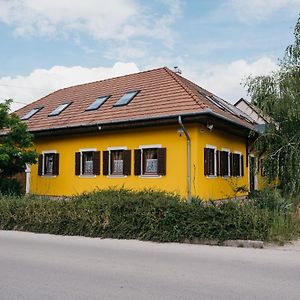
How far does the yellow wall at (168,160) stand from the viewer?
16.3m

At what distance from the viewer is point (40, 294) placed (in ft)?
18.3

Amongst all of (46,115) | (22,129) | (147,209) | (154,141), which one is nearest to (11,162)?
(22,129)

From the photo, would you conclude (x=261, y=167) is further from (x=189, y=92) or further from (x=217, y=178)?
(x=189, y=92)

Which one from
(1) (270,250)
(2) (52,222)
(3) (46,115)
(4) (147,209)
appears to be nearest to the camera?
(1) (270,250)

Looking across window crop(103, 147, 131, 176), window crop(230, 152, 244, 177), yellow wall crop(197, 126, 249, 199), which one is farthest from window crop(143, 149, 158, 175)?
window crop(230, 152, 244, 177)

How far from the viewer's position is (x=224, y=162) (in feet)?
62.0

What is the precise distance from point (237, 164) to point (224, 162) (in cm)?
209

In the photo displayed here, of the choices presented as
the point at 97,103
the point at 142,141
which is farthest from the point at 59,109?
the point at 142,141

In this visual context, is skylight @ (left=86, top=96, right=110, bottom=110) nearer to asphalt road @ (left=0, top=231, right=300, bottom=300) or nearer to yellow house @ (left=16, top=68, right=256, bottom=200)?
yellow house @ (left=16, top=68, right=256, bottom=200)

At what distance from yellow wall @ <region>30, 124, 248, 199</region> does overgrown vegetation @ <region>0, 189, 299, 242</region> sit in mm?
3976

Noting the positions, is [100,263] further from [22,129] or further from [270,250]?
[22,129]

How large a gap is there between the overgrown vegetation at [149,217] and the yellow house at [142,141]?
4035 mm

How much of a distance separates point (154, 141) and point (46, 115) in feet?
25.0

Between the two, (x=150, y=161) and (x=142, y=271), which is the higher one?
(x=150, y=161)
